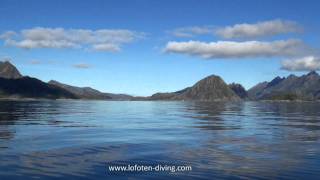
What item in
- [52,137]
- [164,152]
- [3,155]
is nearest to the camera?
[3,155]

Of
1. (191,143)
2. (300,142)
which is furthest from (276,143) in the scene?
(191,143)

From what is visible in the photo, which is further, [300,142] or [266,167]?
[300,142]

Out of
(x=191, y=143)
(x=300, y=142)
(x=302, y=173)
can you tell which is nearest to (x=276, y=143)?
(x=300, y=142)

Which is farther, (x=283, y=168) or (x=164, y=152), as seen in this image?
(x=164, y=152)

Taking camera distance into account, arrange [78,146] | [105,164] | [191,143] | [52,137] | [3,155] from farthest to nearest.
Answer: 1. [52,137]
2. [191,143]
3. [78,146]
4. [3,155]
5. [105,164]

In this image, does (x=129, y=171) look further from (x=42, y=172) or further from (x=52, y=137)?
(x=52, y=137)

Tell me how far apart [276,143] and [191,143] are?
320 inches

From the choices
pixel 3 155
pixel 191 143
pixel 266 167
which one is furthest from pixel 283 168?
pixel 3 155

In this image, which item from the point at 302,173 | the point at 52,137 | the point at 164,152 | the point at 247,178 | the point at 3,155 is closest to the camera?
the point at 247,178

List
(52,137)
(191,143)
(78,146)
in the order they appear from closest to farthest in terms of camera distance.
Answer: (78,146)
(191,143)
(52,137)

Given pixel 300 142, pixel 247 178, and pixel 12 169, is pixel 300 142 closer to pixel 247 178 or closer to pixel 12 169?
pixel 247 178

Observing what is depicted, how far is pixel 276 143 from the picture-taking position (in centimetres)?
4041

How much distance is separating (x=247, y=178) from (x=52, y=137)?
2457cm

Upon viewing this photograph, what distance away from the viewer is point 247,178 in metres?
23.3
